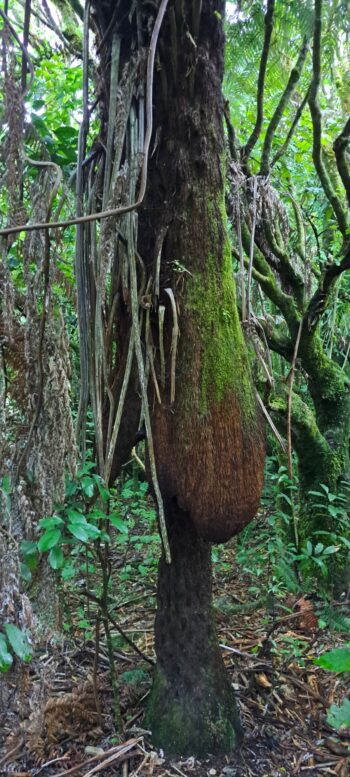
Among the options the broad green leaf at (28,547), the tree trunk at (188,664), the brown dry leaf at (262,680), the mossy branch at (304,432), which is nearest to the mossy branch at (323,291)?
the mossy branch at (304,432)

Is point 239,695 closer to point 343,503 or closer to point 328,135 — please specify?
point 343,503

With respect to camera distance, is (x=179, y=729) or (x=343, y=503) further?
(x=343, y=503)

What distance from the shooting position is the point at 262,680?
2.43m

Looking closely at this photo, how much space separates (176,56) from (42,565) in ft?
5.39

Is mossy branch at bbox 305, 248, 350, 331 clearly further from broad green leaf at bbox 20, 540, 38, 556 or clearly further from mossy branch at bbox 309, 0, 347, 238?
broad green leaf at bbox 20, 540, 38, 556

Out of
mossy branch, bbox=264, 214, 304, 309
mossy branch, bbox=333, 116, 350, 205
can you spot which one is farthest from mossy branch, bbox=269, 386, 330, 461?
mossy branch, bbox=333, 116, 350, 205

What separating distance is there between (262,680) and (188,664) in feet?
2.15

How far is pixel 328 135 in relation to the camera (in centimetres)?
487

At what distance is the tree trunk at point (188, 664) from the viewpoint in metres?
1.92

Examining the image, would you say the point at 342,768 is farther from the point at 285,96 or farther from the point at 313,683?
the point at 285,96

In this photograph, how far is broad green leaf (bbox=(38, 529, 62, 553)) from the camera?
5.03 feet

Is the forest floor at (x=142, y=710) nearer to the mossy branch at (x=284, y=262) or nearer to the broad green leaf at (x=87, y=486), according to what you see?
the broad green leaf at (x=87, y=486)

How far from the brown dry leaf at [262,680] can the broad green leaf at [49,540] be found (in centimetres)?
138

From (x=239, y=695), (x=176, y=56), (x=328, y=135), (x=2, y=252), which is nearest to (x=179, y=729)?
(x=239, y=695)
